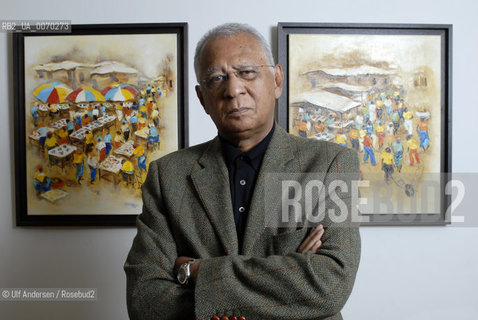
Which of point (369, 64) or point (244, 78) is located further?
point (369, 64)

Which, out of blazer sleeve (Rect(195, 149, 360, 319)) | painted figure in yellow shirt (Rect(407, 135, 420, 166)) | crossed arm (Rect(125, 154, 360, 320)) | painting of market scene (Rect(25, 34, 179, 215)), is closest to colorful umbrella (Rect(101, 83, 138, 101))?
painting of market scene (Rect(25, 34, 179, 215))

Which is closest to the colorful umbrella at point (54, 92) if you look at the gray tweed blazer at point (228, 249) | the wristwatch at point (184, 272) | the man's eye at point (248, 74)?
the gray tweed blazer at point (228, 249)

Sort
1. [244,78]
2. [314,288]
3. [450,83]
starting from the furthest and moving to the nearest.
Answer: [450,83], [244,78], [314,288]

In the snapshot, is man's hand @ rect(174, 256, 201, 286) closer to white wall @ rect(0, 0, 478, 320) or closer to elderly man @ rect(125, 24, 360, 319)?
elderly man @ rect(125, 24, 360, 319)

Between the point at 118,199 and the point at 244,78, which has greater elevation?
the point at 244,78

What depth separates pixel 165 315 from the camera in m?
1.26

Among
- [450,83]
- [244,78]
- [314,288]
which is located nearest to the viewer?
[314,288]

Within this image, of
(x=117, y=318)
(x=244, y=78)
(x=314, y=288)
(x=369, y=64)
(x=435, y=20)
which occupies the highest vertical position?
(x=435, y=20)

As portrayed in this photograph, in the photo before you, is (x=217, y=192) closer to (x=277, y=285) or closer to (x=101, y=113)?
(x=277, y=285)

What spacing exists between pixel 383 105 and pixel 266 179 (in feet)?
3.48

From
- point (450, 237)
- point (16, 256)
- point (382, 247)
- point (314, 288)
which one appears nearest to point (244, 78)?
point (314, 288)

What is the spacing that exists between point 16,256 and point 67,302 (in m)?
0.35

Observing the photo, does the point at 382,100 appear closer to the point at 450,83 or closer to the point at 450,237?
the point at 450,83

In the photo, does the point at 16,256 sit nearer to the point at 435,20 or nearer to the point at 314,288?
the point at 314,288
